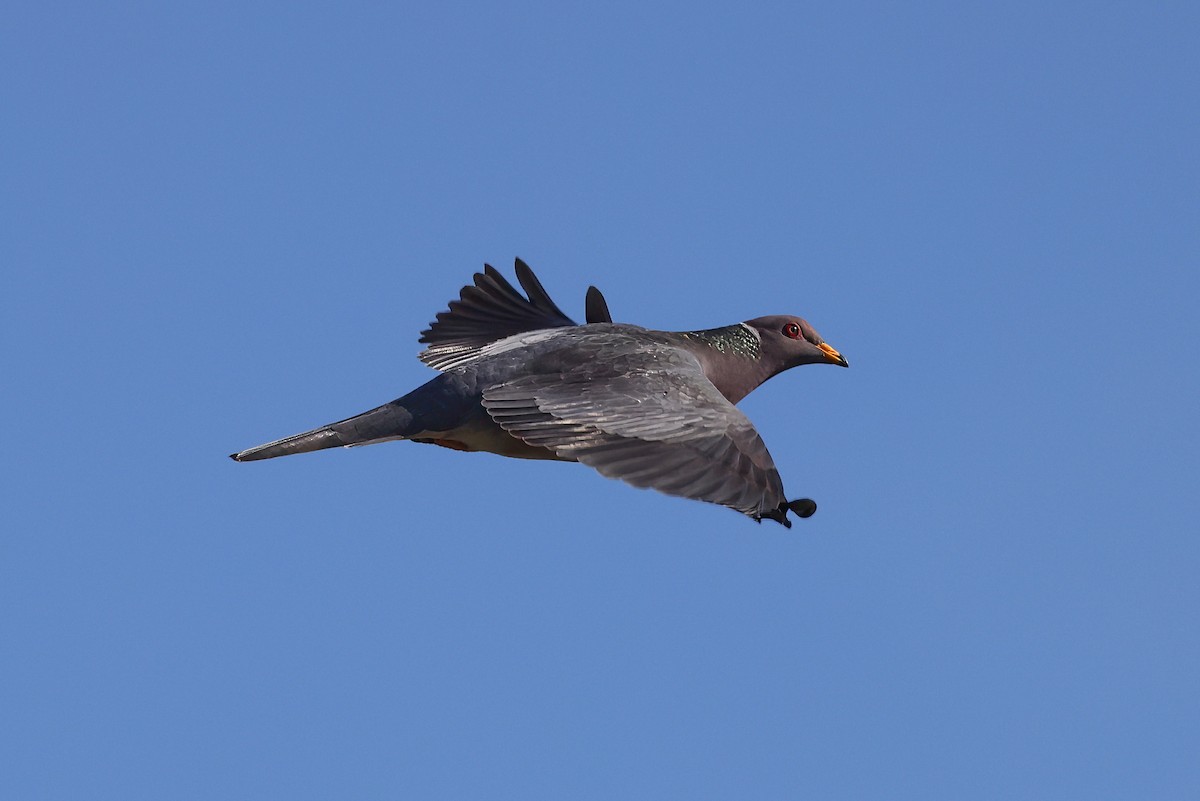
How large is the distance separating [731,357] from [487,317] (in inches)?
81.6

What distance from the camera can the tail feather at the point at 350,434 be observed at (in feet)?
30.8

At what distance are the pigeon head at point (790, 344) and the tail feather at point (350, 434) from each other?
2986 mm

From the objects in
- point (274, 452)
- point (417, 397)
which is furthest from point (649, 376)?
point (274, 452)

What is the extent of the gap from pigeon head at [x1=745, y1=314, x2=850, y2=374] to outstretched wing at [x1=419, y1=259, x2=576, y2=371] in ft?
5.04

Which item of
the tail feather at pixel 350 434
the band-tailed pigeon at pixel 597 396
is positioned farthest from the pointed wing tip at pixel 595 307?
the tail feather at pixel 350 434

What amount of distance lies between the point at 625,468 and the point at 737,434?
2.77 feet

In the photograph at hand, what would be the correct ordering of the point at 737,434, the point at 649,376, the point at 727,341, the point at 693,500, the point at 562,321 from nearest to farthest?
the point at 693,500
the point at 737,434
the point at 649,376
the point at 727,341
the point at 562,321

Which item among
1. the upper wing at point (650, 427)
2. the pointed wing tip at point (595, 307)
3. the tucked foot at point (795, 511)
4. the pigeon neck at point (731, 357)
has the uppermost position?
the pointed wing tip at point (595, 307)

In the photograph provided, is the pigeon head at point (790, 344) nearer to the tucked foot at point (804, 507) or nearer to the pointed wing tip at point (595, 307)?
the pointed wing tip at point (595, 307)

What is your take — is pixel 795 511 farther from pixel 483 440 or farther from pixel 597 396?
pixel 483 440

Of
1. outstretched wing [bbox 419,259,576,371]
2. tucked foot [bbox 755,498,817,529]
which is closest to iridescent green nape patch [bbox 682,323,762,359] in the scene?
outstretched wing [bbox 419,259,576,371]

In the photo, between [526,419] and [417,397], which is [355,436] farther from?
[526,419]

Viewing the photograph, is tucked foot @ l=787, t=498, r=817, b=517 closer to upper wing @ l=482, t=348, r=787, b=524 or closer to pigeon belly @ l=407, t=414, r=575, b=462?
upper wing @ l=482, t=348, r=787, b=524

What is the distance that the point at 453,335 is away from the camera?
38.3 ft
